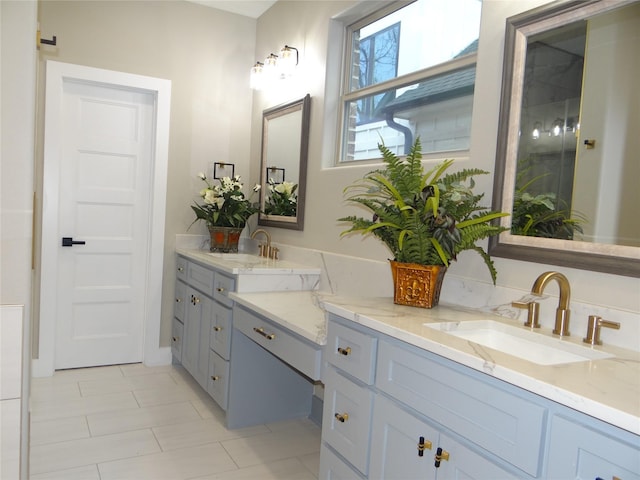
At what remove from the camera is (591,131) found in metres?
1.50

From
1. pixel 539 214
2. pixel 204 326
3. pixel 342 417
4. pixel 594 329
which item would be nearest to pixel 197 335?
pixel 204 326

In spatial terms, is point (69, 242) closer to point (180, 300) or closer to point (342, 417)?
point (180, 300)

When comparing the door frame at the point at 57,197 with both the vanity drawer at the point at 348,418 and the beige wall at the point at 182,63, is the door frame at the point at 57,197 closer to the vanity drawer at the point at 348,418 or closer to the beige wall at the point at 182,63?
the beige wall at the point at 182,63

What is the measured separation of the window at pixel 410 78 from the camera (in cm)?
211

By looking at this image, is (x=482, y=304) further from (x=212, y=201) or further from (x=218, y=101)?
(x=218, y=101)

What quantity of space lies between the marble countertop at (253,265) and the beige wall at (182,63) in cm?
68

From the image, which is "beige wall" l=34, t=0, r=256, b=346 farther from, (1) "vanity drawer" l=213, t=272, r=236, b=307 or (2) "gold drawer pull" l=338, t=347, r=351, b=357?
(2) "gold drawer pull" l=338, t=347, r=351, b=357

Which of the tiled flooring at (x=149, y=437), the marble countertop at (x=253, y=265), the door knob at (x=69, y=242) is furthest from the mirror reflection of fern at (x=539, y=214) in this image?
the door knob at (x=69, y=242)

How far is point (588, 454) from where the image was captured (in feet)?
3.03

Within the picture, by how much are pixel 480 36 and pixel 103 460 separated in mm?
2523

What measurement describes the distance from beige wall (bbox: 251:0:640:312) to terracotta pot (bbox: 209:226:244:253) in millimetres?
316

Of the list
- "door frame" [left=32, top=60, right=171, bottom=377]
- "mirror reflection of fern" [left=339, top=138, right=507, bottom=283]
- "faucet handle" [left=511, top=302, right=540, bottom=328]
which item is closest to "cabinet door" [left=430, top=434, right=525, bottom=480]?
"faucet handle" [left=511, top=302, right=540, bottom=328]

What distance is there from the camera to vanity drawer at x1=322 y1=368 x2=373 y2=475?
1.54 meters

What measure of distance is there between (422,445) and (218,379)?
1761 mm
